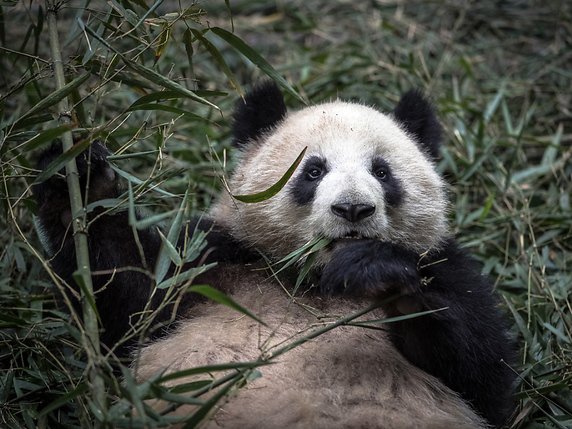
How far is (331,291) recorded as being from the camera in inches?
134

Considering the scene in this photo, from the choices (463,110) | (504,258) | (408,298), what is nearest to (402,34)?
(463,110)

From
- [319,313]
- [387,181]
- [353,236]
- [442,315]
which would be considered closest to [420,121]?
[387,181]

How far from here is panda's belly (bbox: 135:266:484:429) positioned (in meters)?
3.29

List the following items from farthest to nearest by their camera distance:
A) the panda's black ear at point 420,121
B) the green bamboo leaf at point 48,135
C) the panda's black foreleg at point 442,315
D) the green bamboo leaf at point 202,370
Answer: the panda's black ear at point 420,121, the panda's black foreleg at point 442,315, the green bamboo leaf at point 48,135, the green bamboo leaf at point 202,370

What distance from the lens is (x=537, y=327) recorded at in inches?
186

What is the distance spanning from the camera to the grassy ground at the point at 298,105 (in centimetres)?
377

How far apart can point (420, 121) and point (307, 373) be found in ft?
5.98

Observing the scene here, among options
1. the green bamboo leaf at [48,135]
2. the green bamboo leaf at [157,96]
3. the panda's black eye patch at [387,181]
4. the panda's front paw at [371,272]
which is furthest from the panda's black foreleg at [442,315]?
the green bamboo leaf at [48,135]

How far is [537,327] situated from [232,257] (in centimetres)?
184

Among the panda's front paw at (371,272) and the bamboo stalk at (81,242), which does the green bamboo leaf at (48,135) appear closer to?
the bamboo stalk at (81,242)

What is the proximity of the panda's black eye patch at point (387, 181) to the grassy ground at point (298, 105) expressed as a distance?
717mm

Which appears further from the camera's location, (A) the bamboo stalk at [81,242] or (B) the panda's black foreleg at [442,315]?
(B) the panda's black foreleg at [442,315]

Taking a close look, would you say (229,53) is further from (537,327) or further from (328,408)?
(328,408)

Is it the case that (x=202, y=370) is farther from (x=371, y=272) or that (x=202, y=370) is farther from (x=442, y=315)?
(x=442, y=315)
